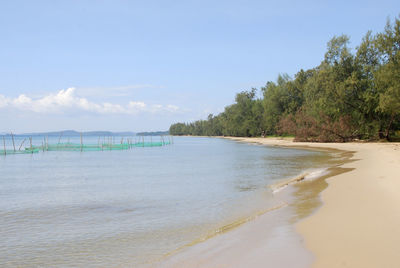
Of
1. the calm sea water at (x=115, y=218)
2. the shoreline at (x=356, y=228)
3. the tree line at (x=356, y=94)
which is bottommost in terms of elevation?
the calm sea water at (x=115, y=218)

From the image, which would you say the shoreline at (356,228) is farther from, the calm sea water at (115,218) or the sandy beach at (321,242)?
the calm sea water at (115,218)

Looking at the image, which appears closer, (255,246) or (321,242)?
(321,242)

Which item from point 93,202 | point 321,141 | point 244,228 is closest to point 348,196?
point 244,228

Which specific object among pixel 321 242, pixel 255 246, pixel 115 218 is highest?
pixel 321 242

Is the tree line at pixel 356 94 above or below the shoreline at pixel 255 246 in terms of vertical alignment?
above

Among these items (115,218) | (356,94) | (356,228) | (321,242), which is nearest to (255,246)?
(321,242)

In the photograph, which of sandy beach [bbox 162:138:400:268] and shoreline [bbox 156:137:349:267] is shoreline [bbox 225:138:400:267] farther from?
shoreline [bbox 156:137:349:267]

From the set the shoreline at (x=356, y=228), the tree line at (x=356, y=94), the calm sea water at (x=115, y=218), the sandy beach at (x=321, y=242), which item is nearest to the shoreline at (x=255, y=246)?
the sandy beach at (x=321, y=242)

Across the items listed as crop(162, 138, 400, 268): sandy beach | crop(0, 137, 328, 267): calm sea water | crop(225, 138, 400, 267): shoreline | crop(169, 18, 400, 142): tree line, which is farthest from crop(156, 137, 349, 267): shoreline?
crop(169, 18, 400, 142): tree line

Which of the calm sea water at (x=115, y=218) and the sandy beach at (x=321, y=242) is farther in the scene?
the calm sea water at (x=115, y=218)

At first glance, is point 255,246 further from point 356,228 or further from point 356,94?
point 356,94

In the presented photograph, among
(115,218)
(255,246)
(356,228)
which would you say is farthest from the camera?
(115,218)

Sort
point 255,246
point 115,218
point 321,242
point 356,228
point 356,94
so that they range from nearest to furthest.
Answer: point 321,242
point 255,246
point 356,228
point 115,218
point 356,94

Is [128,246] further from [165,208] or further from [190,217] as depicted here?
[165,208]
